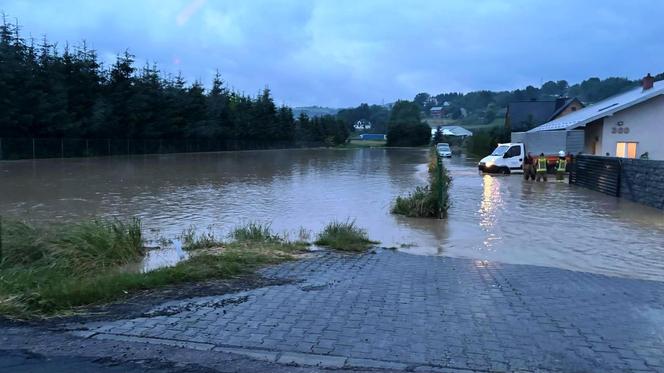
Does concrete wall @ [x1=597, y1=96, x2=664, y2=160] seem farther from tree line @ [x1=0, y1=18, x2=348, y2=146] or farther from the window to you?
tree line @ [x1=0, y1=18, x2=348, y2=146]

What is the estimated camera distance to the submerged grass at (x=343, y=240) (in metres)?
10.1

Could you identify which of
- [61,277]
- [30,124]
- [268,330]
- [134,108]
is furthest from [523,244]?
[134,108]

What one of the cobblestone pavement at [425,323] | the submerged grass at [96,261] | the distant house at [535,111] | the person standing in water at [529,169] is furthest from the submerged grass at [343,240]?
the distant house at [535,111]

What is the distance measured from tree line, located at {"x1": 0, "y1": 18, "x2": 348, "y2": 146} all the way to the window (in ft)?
135

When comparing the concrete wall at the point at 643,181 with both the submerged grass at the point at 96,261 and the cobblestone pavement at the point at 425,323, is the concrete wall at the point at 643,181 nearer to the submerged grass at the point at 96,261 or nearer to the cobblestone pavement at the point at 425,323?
the cobblestone pavement at the point at 425,323

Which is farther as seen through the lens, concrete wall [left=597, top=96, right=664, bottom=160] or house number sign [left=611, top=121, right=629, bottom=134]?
house number sign [left=611, top=121, right=629, bottom=134]

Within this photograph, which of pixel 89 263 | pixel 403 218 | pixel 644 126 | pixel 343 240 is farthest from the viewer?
pixel 644 126

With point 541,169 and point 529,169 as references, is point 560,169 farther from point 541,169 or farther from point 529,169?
point 529,169

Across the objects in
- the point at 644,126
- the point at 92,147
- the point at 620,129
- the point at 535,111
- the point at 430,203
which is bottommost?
the point at 430,203

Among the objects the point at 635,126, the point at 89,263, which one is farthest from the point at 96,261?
the point at 635,126

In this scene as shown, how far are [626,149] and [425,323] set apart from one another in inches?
1098

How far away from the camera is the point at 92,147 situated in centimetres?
4959

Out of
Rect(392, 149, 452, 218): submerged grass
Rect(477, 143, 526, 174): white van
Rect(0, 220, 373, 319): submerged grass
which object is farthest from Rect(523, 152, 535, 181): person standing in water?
Rect(0, 220, 373, 319): submerged grass

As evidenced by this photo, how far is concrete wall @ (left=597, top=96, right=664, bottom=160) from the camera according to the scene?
27906mm
